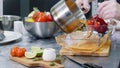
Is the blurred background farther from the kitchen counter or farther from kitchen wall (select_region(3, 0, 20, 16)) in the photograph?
the kitchen counter

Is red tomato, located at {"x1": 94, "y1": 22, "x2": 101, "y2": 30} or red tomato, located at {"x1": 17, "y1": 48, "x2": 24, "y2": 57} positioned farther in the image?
red tomato, located at {"x1": 94, "y1": 22, "x2": 101, "y2": 30}

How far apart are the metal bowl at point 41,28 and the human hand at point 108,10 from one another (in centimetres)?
24

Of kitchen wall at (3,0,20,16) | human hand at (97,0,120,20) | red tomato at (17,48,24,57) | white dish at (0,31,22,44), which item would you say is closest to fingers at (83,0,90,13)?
human hand at (97,0,120,20)

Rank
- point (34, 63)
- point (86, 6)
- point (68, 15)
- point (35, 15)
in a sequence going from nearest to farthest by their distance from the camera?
1. point (34, 63)
2. point (68, 15)
3. point (35, 15)
4. point (86, 6)

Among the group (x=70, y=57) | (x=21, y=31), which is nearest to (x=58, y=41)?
(x=70, y=57)

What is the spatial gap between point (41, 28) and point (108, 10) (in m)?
0.33

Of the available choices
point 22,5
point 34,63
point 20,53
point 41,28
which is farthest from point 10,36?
point 22,5

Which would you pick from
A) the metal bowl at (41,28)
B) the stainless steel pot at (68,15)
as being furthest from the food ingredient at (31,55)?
the metal bowl at (41,28)

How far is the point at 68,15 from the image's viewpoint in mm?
1144

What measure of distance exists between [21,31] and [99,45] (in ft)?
1.79

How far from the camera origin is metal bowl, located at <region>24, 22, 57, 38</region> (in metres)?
1.36

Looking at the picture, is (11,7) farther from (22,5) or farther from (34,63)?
(34,63)

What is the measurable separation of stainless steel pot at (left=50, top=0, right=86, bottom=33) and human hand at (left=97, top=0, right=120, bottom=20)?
0.17 meters

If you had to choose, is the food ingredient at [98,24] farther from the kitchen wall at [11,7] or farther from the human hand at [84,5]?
the kitchen wall at [11,7]
